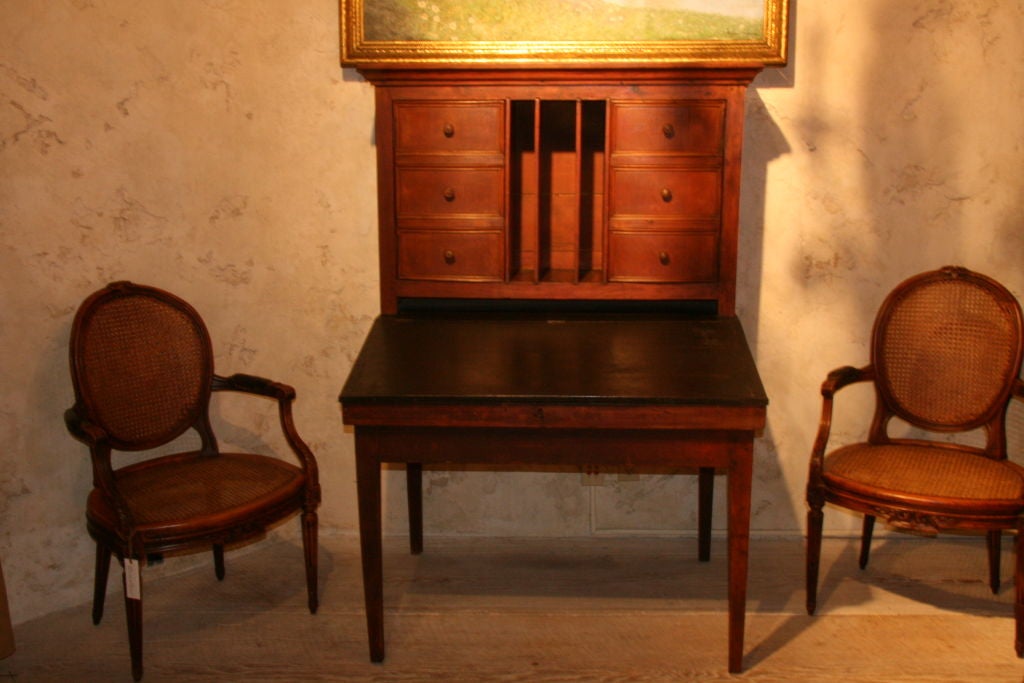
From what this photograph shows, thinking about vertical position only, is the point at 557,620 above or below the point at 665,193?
below

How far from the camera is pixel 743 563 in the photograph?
2.83 metres

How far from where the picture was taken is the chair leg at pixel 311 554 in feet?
10.3

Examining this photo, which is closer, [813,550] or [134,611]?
[134,611]

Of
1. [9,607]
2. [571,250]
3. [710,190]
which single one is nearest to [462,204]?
[571,250]

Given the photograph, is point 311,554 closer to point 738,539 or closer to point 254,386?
point 254,386

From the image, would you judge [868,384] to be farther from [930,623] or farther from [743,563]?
[743,563]

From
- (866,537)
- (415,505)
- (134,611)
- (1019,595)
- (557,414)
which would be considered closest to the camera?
(557,414)

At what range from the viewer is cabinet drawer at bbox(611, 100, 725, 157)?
323 cm

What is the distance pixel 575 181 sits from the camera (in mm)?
3404

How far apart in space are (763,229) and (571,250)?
2.18 ft

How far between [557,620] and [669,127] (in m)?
1.56

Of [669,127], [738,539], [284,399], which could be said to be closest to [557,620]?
[738,539]

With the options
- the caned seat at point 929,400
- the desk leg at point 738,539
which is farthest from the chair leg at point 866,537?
the desk leg at point 738,539

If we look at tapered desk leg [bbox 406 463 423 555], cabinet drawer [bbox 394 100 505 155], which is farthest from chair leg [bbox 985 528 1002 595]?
cabinet drawer [bbox 394 100 505 155]
